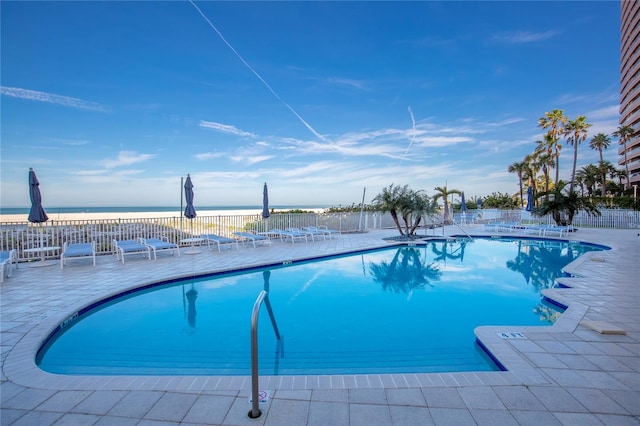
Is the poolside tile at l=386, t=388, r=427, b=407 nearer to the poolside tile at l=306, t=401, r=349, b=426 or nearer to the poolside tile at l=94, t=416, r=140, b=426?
the poolside tile at l=306, t=401, r=349, b=426

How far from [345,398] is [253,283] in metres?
5.04

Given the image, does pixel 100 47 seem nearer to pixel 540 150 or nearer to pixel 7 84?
pixel 7 84

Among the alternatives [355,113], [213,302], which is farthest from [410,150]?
[213,302]

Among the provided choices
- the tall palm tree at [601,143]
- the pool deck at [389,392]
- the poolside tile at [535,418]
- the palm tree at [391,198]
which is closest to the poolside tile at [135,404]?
the pool deck at [389,392]

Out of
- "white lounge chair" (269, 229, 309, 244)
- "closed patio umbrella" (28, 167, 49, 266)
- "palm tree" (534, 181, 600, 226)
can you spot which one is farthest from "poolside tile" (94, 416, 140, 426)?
"palm tree" (534, 181, 600, 226)

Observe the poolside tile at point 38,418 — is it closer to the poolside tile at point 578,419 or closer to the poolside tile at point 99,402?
the poolside tile at point 99,402

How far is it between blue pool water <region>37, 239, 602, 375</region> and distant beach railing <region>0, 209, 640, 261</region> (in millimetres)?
4375

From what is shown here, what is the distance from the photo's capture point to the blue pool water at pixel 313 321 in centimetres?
349

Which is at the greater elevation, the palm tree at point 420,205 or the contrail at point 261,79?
the contrail at point 261,79

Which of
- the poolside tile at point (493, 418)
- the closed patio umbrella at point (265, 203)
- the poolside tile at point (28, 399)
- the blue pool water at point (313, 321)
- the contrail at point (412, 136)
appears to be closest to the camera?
the poolside tile at point (493, 418)

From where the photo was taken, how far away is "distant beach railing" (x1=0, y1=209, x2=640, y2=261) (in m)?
→ 8.11

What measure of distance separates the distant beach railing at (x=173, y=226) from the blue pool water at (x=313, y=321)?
438 centimetres

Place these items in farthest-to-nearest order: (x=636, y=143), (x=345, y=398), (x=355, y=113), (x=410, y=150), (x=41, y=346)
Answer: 1. (x=636, y=143)
2. (x=410, y=150)
3. (x=355, y=113)
4. (x=41, y=346)
5. (x=345, y=398)

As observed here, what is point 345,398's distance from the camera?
2.29 meters
